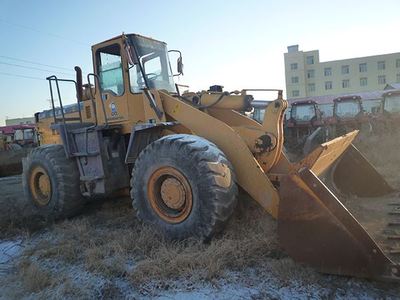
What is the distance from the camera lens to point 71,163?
6828 mm

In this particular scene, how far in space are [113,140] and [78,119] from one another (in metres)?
1.17

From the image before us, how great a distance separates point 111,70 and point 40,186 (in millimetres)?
2434

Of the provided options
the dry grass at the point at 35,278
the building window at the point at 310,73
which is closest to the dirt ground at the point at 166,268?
the dry grass at the point at 35,278

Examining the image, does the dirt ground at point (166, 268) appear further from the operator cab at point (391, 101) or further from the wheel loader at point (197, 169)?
the operator cab at point (391, 101)

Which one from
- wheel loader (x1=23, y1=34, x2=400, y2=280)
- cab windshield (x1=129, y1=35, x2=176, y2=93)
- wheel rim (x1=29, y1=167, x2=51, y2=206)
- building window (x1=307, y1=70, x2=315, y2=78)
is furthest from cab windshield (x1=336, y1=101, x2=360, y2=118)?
building window (x1=307, y1=70, x2=315, y2=78)

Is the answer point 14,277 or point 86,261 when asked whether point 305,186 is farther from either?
point 14,277

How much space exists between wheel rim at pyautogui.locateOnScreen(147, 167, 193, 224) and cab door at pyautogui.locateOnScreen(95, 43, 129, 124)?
1573mm

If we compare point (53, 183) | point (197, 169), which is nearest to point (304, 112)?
point (53, 183)

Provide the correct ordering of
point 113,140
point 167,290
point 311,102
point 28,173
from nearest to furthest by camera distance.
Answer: point 167,290
point 113,140
point 28,173
point 311,102

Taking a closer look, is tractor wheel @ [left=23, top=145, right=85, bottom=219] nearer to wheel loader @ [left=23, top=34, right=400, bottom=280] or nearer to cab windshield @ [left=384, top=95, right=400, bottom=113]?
wheel loader @ [left=23, top=34, right=400, bottom=280]

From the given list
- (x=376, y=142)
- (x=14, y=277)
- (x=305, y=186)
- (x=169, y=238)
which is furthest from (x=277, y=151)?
(x=376, y=142)

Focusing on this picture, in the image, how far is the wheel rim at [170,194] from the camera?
484cm

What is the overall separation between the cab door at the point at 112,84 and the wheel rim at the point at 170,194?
1573 mm

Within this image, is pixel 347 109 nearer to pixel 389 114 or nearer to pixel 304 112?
pixel 304 112
